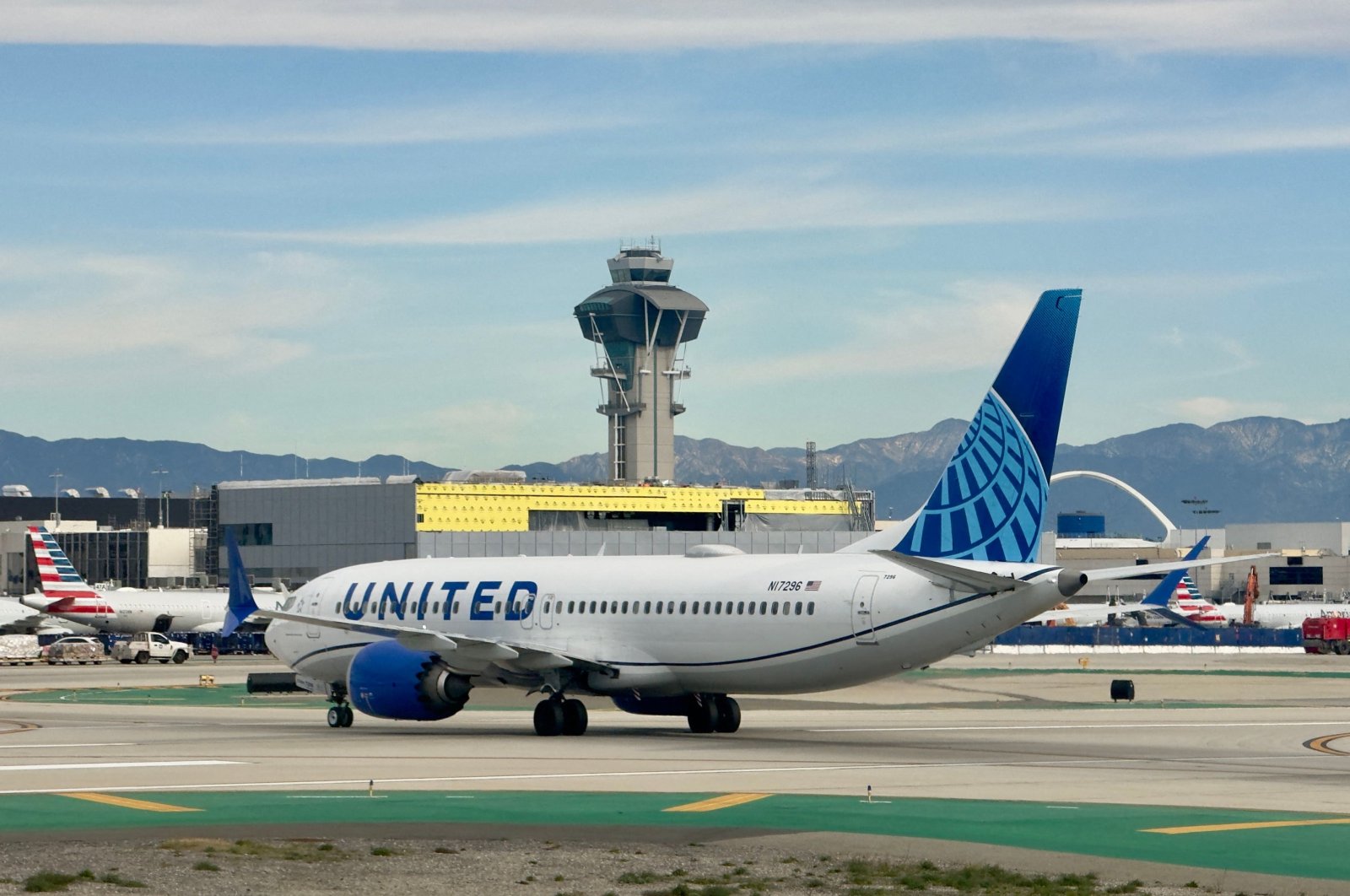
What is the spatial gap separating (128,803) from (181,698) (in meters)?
39.5

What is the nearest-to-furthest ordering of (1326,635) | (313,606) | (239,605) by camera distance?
(239,605), (313,606), (1326,635)

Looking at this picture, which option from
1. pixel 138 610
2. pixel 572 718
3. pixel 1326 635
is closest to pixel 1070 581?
pixel 572 718

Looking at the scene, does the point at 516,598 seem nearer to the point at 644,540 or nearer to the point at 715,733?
the point at 715,733

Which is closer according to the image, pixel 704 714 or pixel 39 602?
pixel 704 714

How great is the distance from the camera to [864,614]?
3788 centimetres

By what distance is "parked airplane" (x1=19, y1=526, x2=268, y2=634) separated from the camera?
385 feet

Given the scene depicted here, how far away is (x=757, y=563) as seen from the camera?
40.9m

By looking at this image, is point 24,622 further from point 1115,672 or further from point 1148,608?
point 1148,608

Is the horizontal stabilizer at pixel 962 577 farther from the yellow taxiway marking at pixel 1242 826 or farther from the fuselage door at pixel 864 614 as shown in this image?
the yellow taxiway marking at pixel 1242 826

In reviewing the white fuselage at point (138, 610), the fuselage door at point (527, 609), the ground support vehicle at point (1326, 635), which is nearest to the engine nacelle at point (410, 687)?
the fuselage door at point (527, 609)

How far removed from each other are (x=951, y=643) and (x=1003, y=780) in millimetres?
6902

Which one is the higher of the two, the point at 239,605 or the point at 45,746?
the point at 239,605

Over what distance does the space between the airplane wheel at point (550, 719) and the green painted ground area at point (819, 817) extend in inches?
539

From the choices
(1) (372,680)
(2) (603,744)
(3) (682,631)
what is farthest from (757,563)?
(1) (372,680)
